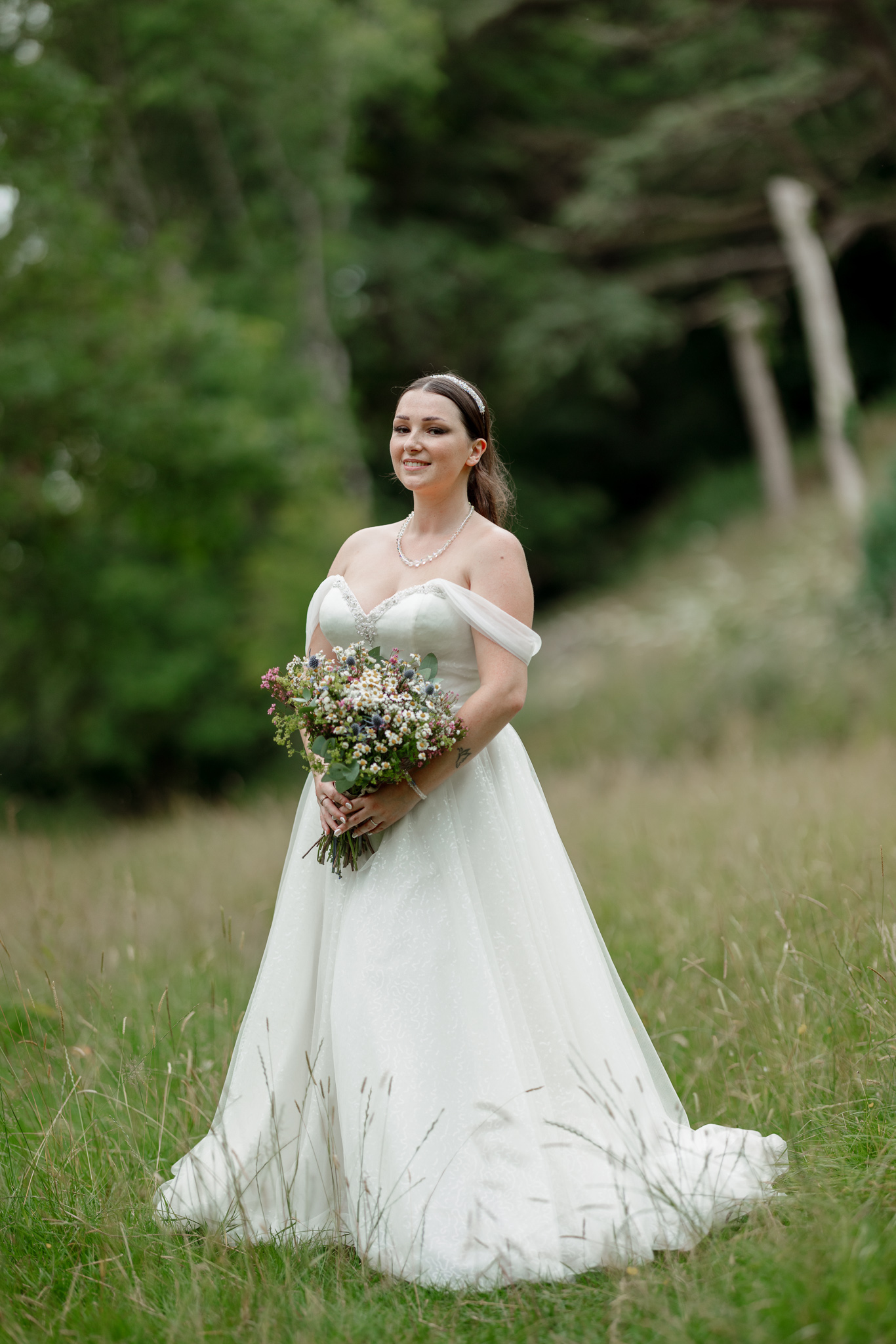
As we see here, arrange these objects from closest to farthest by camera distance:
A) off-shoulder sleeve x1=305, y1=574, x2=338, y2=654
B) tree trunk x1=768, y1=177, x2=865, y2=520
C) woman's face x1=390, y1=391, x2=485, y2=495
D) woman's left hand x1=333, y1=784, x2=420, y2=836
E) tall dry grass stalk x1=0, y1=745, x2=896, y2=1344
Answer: tall dry grass stalk x1=0, y1=745, x2=896, y2=1344
woman's left hand x1=333, y1=784, x2=420, y2=836
woman's face x1=390, y1=391, x2=485, y2=495
off-shoulder sleeve x1=305, y1=574, x2=338, y2=654
tree trunk x1=768, y1=177, x2=865, y2=520

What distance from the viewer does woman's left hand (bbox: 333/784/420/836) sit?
119 inches

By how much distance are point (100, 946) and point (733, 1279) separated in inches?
136

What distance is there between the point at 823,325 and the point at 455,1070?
15.9 metres

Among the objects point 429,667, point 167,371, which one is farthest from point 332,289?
point 429,667

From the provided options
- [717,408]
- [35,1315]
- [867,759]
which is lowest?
[867,759]

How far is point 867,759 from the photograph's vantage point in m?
7.94

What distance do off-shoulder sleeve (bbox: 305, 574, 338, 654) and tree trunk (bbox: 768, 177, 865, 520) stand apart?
1377 cm

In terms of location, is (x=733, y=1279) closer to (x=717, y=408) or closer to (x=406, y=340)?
(x=406, y=340)

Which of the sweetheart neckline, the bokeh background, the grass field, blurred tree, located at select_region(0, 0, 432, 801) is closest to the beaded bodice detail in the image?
the sweetheart neckline

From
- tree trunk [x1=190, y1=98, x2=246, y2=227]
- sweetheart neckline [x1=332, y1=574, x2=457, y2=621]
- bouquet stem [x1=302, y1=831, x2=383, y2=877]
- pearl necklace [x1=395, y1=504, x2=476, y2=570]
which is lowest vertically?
bouquet stem [x1=302, y1=831, x2=383, y2=877]

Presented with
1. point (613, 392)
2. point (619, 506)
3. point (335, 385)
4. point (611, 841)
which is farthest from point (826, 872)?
point (619, 506)

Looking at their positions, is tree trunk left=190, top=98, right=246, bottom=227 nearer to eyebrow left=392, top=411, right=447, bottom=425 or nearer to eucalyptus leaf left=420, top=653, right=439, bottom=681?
eyebrow left=392, top=411, right=447, bottom=425

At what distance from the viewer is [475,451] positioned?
335cm

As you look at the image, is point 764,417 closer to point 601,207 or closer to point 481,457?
point 601,207
